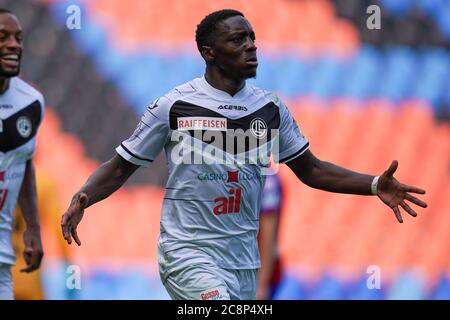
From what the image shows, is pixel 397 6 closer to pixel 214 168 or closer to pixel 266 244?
pixel 266 244

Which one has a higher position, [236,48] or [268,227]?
[236,48]

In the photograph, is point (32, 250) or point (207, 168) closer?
point (207, 168)

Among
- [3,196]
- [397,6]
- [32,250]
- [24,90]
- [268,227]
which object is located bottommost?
[268,227]

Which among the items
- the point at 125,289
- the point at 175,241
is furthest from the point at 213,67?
the point at 125,289

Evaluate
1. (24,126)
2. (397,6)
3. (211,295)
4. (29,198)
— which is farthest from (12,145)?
(397,6)

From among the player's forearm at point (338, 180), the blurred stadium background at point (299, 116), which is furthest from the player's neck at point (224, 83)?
the blurred stadium background at point (299, 116)

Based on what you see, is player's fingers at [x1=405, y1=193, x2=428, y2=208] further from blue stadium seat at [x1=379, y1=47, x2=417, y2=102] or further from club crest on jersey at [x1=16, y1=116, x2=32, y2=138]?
blue stadium seat at [x1=379, y1=47, x2=417, y2=102]

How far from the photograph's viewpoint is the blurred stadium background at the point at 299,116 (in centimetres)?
1095

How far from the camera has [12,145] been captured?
7262mm

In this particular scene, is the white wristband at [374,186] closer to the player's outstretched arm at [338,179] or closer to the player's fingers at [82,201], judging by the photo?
the player's outstretched arm at [338,179]

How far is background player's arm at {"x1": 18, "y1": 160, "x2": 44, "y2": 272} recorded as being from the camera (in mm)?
7410

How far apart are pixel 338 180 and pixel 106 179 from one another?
4.70 feet

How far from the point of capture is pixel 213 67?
21.3 ft
